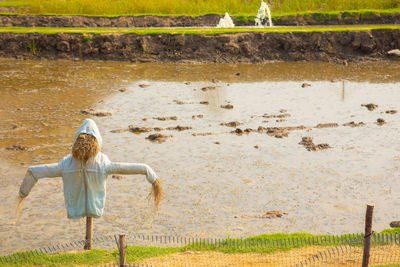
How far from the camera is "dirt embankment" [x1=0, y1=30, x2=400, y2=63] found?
79.8 ft

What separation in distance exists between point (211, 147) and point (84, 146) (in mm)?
7147

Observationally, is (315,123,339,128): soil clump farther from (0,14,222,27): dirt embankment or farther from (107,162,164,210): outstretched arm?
(0,14,222,27): dirt embankment

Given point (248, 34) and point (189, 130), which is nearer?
point (189, 130)

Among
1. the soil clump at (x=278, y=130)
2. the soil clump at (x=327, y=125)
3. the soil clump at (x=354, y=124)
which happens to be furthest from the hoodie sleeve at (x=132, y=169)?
the soil clump at (x=354, y=124)

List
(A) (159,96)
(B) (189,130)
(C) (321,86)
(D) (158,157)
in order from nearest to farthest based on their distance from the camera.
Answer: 1. (D) (158,157)
2. (B) (189,130)
3. (A) (159,96)
4. (C) (321,86)

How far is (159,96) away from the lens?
60.5ft

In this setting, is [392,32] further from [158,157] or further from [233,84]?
[158,157]

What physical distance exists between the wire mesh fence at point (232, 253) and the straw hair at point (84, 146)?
1.49m

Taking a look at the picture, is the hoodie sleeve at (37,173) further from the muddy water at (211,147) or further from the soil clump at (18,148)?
the soil clump at (18,148)

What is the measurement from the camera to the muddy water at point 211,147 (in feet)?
32.0

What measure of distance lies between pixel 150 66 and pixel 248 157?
1137 cm

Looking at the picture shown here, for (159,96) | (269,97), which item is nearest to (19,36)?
(159,96)

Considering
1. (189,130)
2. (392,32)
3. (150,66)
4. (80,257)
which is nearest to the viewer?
(80,257)

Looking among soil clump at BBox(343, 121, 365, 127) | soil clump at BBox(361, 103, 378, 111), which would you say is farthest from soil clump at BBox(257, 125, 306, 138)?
soil clump at BBox(361, 103, 378, 111)
